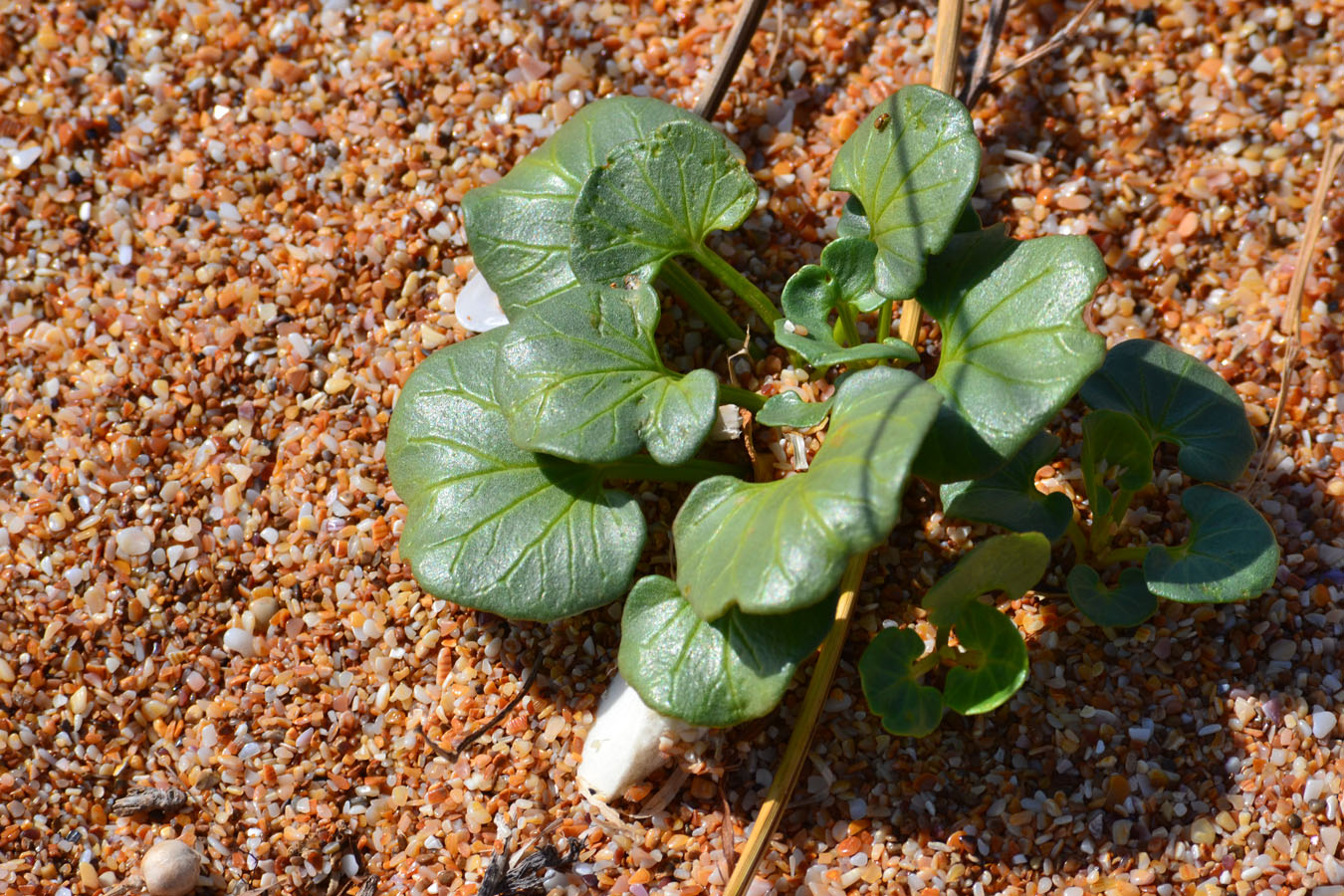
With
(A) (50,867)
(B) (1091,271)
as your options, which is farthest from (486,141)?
(A) (50,867)

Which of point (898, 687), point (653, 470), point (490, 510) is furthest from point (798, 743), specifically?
point (490, 510)

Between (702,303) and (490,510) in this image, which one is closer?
(490,510)

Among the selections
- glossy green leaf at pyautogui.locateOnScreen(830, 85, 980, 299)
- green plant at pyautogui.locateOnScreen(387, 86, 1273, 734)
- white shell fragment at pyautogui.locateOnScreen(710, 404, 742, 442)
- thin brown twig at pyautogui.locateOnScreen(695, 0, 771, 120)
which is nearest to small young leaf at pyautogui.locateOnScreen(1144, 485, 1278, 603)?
green plant at pyautogui.locateOnScreen(387, 86, 1273, 734)

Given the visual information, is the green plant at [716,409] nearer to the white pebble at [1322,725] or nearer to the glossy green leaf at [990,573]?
the glossy green leaf at [990,573]

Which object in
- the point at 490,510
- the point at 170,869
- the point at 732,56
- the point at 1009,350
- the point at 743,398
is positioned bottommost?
the point at 170,869

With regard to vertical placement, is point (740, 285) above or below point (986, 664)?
above

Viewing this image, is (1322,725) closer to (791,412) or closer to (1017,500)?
(1017,500)

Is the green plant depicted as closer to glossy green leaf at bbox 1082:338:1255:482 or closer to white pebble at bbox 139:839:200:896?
glossy green leaf at bbox 1082:338:1255:482
